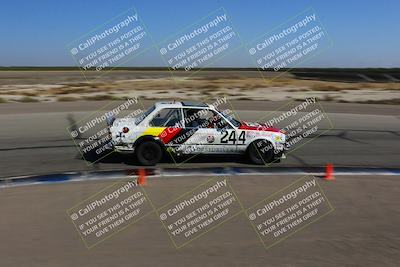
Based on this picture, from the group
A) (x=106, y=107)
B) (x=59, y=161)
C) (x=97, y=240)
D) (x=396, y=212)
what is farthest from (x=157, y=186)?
(x=106, y=107)

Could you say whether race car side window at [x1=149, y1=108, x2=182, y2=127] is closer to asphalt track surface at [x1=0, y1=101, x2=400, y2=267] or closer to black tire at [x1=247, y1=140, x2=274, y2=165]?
asphalt track surface at [x1=0, y1=101, x2=400, y2=267]

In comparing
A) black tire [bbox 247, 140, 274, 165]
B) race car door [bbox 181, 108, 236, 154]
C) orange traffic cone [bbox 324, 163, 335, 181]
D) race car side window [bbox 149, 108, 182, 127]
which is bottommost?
orange traffic cone [bbox 324, 163, 335, 181]

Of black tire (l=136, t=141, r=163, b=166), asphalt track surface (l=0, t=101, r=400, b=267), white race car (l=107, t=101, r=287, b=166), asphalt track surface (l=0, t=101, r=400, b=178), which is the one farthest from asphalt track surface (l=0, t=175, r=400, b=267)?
asphalt track surface (l=0, t=101, r=400, b=178)

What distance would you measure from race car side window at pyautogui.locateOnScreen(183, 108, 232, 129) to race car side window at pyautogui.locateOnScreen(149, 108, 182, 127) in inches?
7.5

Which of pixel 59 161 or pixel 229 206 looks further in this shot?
pixel 59 161

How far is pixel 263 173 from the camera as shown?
10414mm

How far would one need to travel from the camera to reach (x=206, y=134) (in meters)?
10.9

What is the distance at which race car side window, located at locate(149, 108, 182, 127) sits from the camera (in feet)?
35.5

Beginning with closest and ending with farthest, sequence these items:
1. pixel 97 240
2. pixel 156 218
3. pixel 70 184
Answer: pixel 97 240 < pixel 156 218 < pixel 70 184

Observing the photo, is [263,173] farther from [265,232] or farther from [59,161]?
[59,161]

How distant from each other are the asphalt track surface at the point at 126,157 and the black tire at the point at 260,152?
279 millimetres

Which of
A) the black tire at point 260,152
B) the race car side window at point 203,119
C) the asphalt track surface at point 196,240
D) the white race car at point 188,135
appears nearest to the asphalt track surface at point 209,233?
the asphalt track surface at point 196,240

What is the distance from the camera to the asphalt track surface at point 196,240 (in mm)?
6145

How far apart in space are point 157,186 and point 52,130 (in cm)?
781
